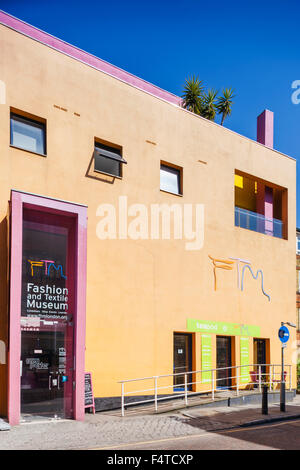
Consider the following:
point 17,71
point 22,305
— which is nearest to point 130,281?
point 22,305

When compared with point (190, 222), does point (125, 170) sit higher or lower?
higher

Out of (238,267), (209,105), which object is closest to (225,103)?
(209,105)

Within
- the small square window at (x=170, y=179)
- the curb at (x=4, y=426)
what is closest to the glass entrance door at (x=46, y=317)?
the curb at (x=4, y=426)

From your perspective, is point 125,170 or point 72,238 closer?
point 72,238

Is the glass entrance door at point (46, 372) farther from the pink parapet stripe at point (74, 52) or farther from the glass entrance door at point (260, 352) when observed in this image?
the glass entrance door at point (260, 352)

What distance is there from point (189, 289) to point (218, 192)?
13.2 ft

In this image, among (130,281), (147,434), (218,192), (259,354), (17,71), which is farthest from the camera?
(259,354)

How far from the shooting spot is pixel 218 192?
794 inches

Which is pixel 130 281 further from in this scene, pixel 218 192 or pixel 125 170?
pixel 218 192

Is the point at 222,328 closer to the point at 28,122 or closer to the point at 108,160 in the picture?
the point at 108,160

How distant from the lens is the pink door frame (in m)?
12.8

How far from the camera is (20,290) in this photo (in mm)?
13195

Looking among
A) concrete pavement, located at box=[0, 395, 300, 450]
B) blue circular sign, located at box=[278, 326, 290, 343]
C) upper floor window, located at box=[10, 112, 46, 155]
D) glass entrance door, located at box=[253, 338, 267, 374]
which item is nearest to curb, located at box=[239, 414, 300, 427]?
concrete pavement, located at box=[0, 395, 300, 450]

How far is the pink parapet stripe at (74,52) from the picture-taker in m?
16.0
